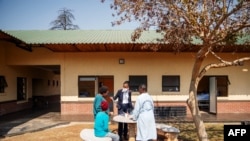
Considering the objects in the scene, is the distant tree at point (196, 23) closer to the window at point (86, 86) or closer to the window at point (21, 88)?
the window at point (86, 86)

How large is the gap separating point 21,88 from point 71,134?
1013 centimetres

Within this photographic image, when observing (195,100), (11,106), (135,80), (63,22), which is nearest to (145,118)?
(195,100)

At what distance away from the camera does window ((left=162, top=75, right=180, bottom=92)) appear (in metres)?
15.9

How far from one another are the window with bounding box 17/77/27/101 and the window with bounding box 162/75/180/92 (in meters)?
9.24

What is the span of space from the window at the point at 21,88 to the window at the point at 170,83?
30.3 feet

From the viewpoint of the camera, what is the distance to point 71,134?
1023 cm

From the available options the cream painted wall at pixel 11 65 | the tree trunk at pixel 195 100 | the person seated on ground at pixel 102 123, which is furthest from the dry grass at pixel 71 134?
the cream painted wall at pixel 11 65

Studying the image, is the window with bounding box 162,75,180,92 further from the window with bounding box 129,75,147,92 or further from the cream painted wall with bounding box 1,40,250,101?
the window with bounding box 129,75,147,92

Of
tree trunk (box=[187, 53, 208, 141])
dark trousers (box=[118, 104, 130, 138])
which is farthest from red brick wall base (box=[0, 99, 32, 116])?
tree trunk (box=[187, 53, 208, 141])

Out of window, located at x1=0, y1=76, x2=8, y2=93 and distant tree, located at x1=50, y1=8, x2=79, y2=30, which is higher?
distant tree, located at x1=50, y1=8, x2=79, y2=30

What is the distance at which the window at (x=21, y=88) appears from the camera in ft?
60.8

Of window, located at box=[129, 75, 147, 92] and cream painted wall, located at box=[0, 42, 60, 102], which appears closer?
window, located at box=[129, 75, 147, 92]

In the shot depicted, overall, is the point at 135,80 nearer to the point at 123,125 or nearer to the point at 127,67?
the point at 127,67

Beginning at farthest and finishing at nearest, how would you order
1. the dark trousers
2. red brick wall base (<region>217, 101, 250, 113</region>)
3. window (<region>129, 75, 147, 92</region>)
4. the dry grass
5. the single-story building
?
red brick wall base (<region>217, 101, 250, 113</region>), window (<region>129, 75, 147, 92</region>), the single-story building, the dry grass, the dark trousers
